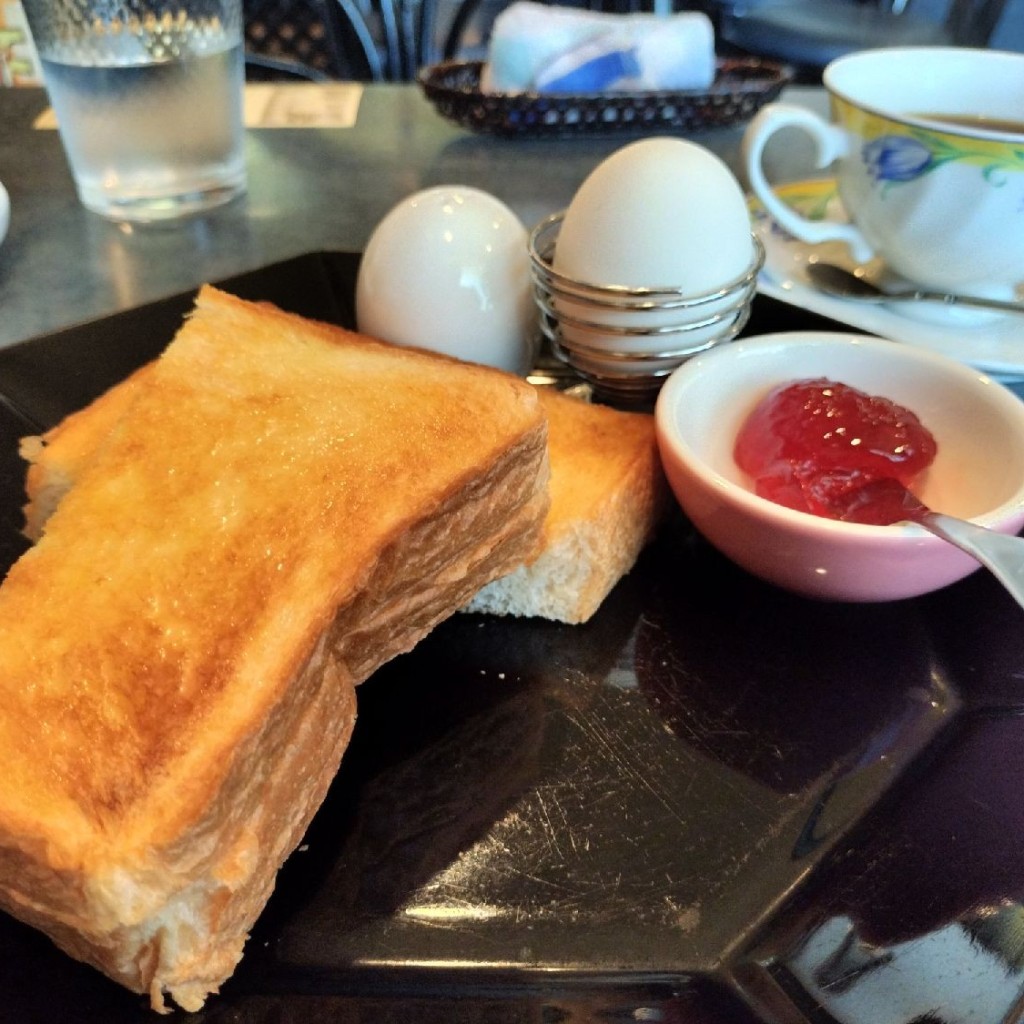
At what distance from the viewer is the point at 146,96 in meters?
1.39

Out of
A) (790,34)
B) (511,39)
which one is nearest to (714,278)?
(511,39)

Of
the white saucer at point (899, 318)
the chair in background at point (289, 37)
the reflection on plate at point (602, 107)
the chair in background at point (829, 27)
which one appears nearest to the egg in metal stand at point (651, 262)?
the white saucer at point (899, 318)

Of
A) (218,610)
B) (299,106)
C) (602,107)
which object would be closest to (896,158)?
(602,107)

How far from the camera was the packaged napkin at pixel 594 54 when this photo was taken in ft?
5.30

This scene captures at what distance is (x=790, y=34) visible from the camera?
2.90 metres

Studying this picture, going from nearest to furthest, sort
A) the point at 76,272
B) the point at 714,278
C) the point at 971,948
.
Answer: the point at 971,948 → the point at 714,278 → the point at 76,272

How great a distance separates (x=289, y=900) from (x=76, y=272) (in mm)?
1137

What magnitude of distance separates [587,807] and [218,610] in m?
0.29

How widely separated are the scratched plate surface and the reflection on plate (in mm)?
1068

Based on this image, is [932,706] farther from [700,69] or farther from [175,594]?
[700,69]

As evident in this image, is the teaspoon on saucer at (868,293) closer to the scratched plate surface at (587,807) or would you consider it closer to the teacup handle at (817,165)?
the teacup handle at (817,165)

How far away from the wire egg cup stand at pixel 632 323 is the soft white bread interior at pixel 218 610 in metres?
0.17

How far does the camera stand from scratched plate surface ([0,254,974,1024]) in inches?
21.3

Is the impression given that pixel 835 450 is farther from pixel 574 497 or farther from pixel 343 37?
pixel 343 37
